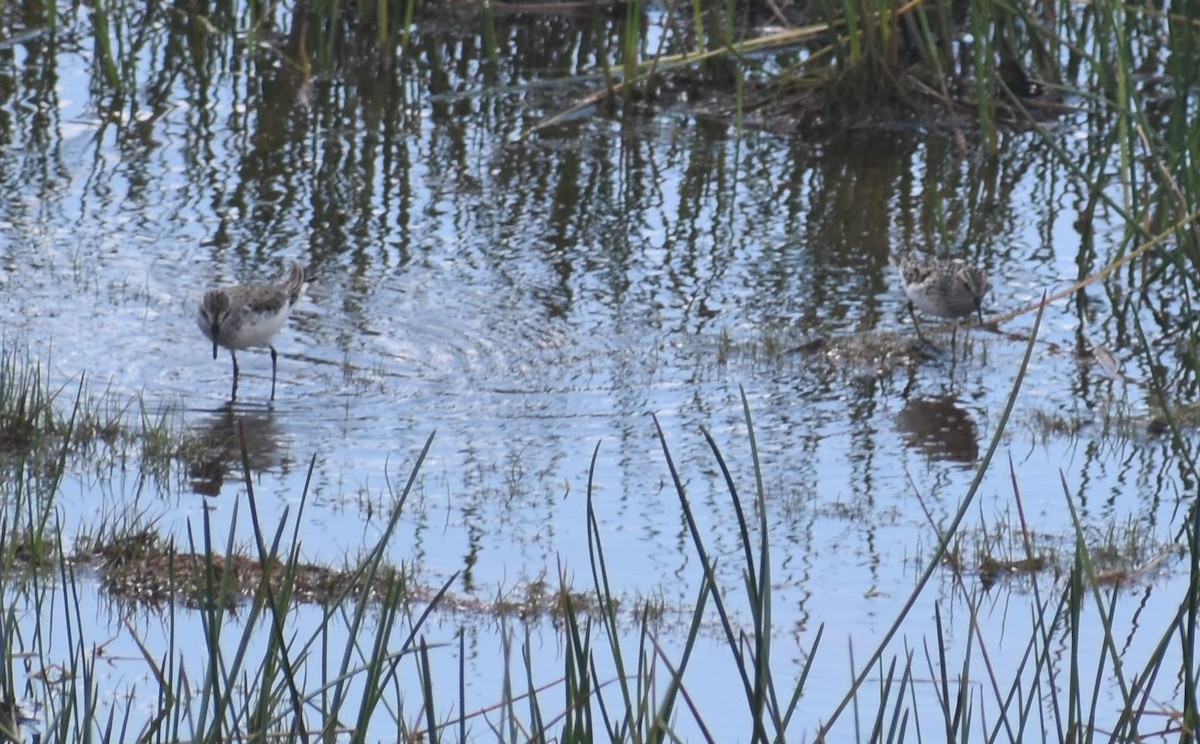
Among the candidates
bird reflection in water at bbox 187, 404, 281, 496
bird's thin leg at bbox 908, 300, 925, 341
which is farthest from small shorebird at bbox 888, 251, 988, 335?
bird reflection in water at bbox 187, 404, 281, 496

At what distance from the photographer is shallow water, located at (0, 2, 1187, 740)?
22.8 ft

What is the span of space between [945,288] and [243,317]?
11.3 ft

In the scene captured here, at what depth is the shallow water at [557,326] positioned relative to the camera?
6953 millimetres

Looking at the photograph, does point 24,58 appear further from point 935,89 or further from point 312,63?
point 935,89

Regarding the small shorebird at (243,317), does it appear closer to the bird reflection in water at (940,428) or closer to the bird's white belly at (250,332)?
the bird's white belly at (250,332)

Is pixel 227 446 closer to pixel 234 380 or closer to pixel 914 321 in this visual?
pixel 234 380

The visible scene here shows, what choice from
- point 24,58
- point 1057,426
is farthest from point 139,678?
point 24,58

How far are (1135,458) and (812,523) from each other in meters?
1.68

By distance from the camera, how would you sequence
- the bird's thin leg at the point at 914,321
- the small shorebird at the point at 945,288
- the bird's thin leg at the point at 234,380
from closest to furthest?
the bird's thin leg at the point at 234,380, the small shorebird at the point at 945,288, the bird's thin leg at the point at 914,321

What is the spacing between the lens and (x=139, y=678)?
5.35 metres

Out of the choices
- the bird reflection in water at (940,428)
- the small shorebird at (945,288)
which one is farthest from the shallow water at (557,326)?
the small shorebird at (945,288)

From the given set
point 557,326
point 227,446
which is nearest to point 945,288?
point 557,326

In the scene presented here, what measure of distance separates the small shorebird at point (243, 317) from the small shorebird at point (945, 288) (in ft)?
10.4

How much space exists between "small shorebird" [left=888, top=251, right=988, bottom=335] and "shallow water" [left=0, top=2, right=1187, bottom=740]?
26cm
